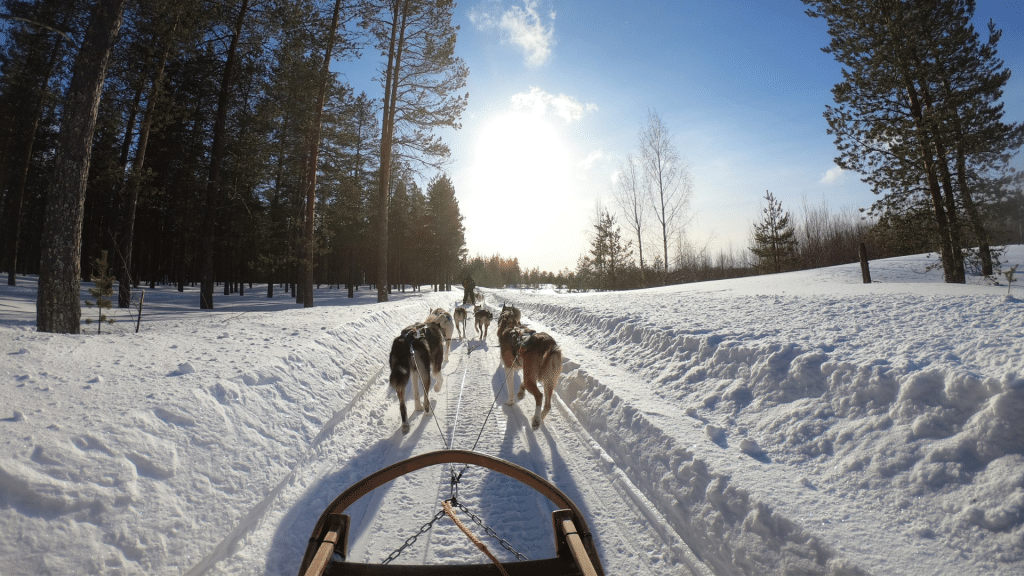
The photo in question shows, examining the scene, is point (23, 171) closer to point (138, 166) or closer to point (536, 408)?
point (138, 166)

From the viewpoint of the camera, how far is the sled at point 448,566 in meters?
1.52

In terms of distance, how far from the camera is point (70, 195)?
5801mm

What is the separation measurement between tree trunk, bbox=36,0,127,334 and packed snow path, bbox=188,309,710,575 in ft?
16.9

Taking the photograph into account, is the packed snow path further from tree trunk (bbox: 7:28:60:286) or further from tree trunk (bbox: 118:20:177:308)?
tree trunk (bbox: 7:28:60:286)

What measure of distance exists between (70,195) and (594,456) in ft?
28.7

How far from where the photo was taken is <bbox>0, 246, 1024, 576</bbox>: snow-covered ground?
2172 mm

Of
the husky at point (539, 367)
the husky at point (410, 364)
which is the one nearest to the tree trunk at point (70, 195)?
the husky at point (410, 364)

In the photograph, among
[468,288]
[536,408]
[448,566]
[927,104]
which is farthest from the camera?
[468,288]

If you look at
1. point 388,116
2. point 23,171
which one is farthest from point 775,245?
point 23,171

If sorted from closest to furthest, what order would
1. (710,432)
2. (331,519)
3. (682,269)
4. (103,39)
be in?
1. (331,519)
2. (710,432)
3. (103,39)
4. (682,269)

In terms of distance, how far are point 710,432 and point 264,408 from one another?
4802mm

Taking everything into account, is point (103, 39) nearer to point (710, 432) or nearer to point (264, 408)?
point (264, 408)

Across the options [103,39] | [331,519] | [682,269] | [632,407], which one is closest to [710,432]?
[632,407]

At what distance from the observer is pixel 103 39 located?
6023mm
